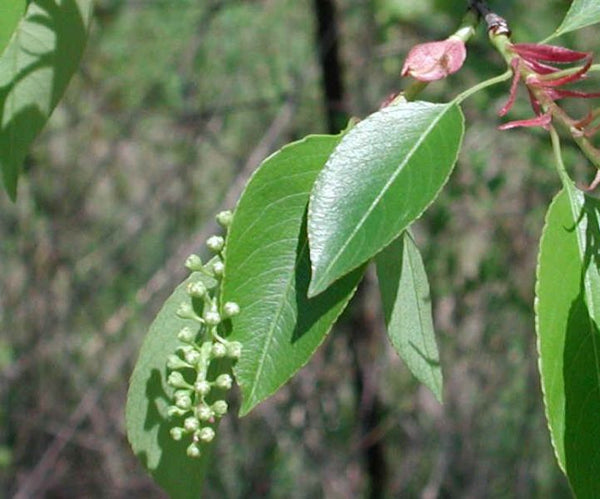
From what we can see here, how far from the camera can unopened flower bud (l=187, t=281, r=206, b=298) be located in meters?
0.80

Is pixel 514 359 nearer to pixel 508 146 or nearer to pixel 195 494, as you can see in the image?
pixel 508 146

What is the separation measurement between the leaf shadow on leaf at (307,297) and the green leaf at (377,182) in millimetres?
52

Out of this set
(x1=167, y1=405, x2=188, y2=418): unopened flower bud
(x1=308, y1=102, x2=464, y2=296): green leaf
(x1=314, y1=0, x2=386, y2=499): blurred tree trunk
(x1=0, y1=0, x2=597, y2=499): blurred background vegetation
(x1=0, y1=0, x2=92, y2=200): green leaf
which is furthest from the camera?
(x1=0, y1=0, x2=597, y2=499): blurred background vegetation

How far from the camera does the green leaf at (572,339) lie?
0.75m

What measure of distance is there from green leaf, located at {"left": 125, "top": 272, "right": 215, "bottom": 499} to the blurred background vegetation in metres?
1.83

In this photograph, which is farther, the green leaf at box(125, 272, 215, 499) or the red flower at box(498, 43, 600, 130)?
the green leaf at box(125, 272, 215, 499)

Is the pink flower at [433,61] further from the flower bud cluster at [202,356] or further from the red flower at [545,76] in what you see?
the flower bud cluster at [202,356]

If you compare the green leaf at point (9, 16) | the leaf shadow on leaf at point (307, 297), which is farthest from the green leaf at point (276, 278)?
the green leaf at point (9, 16)

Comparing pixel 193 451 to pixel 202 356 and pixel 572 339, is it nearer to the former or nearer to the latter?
pixel 202 356

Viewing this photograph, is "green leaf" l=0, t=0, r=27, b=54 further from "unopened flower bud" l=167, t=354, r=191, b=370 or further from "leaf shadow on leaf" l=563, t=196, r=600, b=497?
"leaf shadow on leaf" l=563, t=196, r=600, b=497

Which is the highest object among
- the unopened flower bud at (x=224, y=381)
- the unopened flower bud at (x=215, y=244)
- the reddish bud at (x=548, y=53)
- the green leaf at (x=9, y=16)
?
the green leaf at (x=9, y=16)

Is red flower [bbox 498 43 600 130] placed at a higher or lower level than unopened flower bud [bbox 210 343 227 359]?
higher

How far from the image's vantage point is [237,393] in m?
2.85

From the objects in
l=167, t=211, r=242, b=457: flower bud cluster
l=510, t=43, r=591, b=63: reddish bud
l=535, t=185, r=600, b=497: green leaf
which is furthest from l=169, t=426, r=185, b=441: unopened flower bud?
l=510, t=43, r=591, b=63: reddish bud
